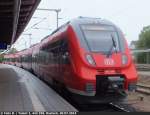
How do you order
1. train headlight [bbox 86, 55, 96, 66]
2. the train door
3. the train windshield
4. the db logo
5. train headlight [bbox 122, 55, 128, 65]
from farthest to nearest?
the train door < the train windshield < train headlight [bbox 122, 55, 128, 65] < the db logo < train headlight [bbox 86, 55, 96, 66]

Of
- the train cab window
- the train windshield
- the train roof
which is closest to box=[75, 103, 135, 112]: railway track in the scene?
the train cab window

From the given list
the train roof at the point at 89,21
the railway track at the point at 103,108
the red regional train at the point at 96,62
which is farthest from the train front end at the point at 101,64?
the railway track at the point at 103,108

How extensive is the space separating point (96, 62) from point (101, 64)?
0.17m

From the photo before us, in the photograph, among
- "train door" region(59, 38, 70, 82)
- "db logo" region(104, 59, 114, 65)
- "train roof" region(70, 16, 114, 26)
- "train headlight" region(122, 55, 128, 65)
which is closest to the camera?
"db logo" region(104, 59, 114, 65)

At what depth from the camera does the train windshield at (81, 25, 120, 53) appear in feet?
46.2

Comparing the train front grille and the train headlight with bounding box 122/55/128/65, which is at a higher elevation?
the train headlight with bounding box 122/55/128/65

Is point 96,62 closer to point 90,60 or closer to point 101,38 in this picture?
point 90,60

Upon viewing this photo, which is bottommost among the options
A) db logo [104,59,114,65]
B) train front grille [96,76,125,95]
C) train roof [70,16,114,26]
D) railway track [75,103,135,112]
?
railway track [75,103,135,112]

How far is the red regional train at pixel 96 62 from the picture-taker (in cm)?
1331

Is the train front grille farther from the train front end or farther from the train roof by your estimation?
the train roof

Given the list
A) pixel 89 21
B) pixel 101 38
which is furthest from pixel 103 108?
pixel 89 21

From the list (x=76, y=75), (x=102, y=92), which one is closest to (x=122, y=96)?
(x=102, y=92)

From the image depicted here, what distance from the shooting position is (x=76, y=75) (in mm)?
13438

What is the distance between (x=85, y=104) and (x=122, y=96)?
5.02ft
